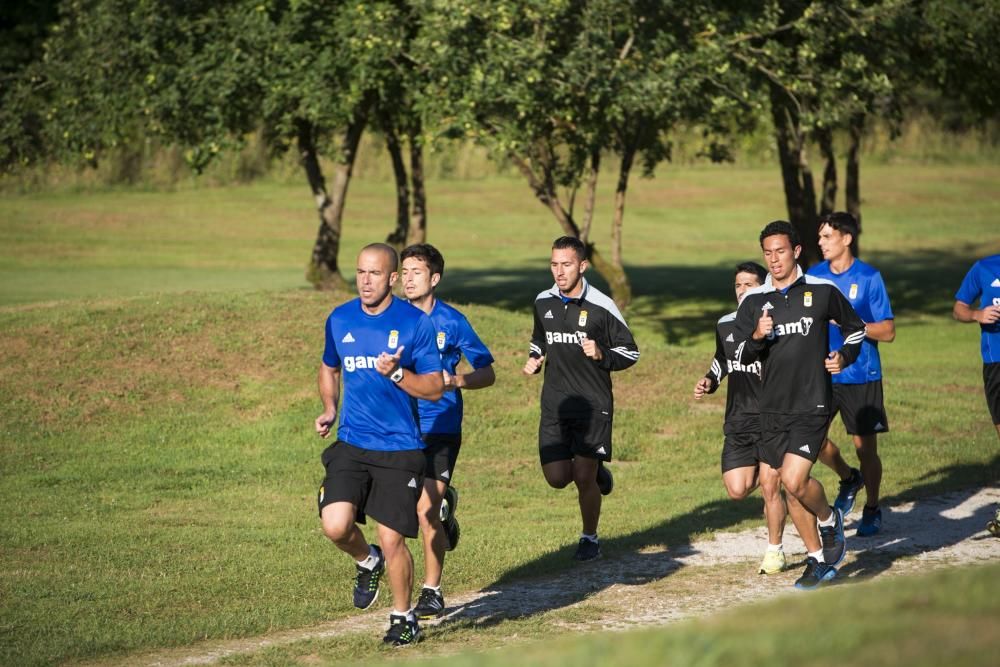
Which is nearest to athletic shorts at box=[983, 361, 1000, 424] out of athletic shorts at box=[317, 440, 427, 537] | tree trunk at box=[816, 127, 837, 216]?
athletic shorts at box=[317, 440, 427, 537]

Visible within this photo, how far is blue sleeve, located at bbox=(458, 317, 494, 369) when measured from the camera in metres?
9.27

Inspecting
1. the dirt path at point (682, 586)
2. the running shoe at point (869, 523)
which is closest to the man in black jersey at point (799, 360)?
the dirt path at point (682, 586)

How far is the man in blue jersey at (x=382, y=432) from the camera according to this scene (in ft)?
26.5

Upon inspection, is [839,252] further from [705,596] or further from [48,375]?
[48,375]

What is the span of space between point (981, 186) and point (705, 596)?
59.5 metres

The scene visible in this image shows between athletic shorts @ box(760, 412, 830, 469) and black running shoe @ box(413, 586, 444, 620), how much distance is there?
2.50 m

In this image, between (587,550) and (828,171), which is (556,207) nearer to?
(828,171)

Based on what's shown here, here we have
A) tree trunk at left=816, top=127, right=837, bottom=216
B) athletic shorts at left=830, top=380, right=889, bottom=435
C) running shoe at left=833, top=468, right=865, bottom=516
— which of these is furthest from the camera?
tree trunk at left=816, top=127, right=837, bottom=216

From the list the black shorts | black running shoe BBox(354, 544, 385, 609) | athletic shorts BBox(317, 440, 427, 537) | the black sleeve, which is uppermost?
the black sleeve

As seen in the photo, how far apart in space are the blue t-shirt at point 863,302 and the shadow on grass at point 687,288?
14606mm

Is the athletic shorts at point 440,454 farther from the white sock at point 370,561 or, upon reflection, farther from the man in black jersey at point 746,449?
the man in black jersey at point 746,449

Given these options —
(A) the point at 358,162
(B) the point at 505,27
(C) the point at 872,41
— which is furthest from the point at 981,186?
(B) the point at 505,27

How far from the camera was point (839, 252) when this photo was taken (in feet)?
36.3

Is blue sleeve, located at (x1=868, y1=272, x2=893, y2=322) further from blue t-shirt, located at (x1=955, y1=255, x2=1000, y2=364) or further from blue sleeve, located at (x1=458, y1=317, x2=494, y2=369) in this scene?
blue sleeve, located at (x1=458, y1=317, x2=494, y2=369)
